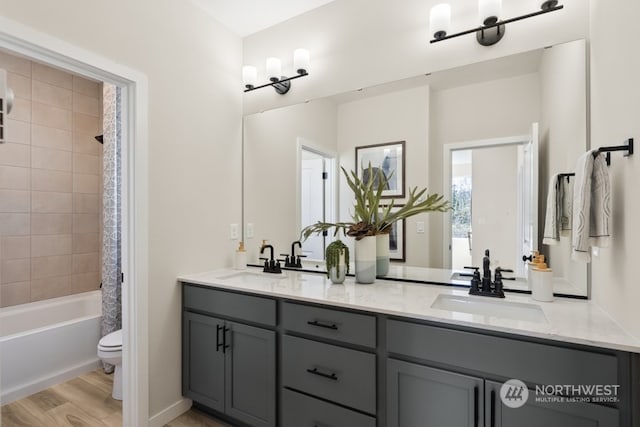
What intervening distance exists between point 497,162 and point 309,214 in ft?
3.97

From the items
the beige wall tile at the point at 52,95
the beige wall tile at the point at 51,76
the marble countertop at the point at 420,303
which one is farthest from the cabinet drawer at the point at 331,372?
the beige wall tile at the point at 51,76

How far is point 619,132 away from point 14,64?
427cm

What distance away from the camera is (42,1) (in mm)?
1445

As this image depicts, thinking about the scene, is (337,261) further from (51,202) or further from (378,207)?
(51,202)

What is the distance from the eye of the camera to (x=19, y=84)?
9.28 ft

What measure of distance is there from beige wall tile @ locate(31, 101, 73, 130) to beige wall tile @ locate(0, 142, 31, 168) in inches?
10.9

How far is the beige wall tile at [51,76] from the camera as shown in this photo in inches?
116

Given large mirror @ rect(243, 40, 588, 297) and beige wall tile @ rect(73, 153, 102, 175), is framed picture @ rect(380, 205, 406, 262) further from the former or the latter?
beige wall tile @ rect(73, 153, 102, 175)

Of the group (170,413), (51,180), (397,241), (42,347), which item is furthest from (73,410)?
(397,241)

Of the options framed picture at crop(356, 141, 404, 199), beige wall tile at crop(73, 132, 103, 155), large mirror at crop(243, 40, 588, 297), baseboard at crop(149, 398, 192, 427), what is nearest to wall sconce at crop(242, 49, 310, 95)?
large mirror at crop(243, 40, 588, 297)

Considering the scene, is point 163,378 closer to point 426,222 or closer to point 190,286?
point 190,286

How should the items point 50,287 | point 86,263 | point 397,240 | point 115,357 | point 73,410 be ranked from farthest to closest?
point 86,263, point 50,287, point 115,357, point 73,410, point 397,240

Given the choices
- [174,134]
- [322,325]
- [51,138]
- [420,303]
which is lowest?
[322,325]

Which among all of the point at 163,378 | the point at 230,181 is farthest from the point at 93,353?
the point at 230,181
